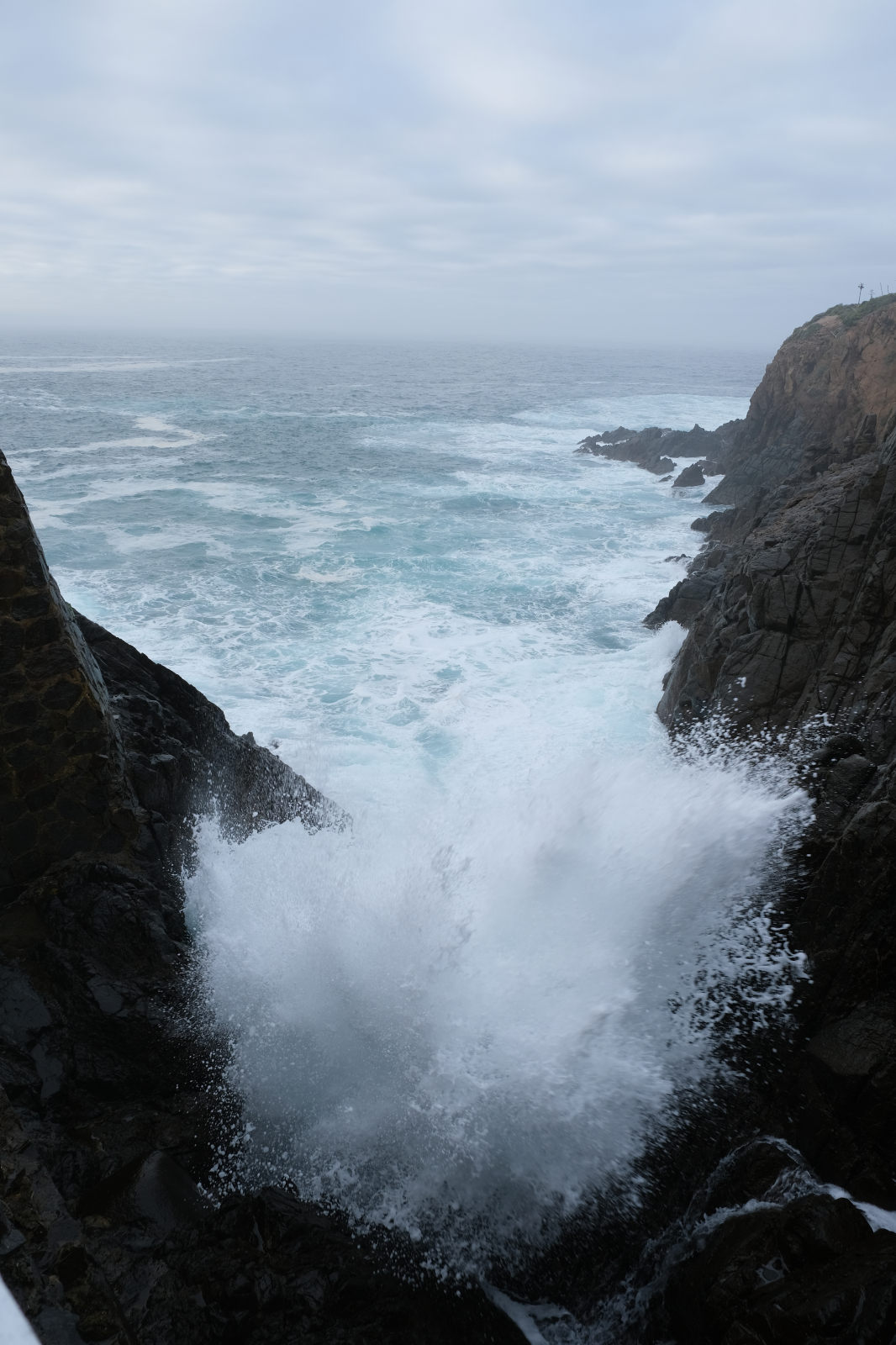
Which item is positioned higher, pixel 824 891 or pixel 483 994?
pixel 824 891

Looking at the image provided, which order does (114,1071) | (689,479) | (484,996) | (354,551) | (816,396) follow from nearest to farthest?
(114,1071), (484,996), (354,551), (816,396), (689,479)

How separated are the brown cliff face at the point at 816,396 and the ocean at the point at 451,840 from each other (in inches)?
115

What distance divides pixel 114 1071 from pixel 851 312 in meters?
31.2

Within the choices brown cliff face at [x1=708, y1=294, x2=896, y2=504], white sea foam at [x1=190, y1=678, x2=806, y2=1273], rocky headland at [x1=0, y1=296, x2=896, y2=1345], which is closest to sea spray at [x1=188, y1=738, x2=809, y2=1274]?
white sea foam at [x1=190, y1=678, x2=806, y2=1273]

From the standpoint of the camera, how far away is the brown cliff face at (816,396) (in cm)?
2194

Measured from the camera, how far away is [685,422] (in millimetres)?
46812

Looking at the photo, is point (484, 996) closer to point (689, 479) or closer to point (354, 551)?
point (354, 551)

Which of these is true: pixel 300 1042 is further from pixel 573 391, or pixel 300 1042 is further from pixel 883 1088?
pixel 573 391

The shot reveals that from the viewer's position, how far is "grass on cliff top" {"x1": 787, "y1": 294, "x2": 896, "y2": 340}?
25.3 meters

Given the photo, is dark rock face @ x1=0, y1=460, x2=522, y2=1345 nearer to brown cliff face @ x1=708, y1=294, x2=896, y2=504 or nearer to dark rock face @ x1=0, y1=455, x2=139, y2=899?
dark rock face @ x1=0, y1=455, x2=139, y2=899

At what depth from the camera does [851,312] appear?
87.6ft

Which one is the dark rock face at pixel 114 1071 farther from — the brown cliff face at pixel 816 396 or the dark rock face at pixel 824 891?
the brown cliff face at pixel 816 396

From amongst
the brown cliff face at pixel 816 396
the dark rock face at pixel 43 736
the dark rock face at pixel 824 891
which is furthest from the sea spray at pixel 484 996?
the brown cliff face at pixel 816 396

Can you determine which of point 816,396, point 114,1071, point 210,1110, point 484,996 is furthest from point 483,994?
point 816,396
